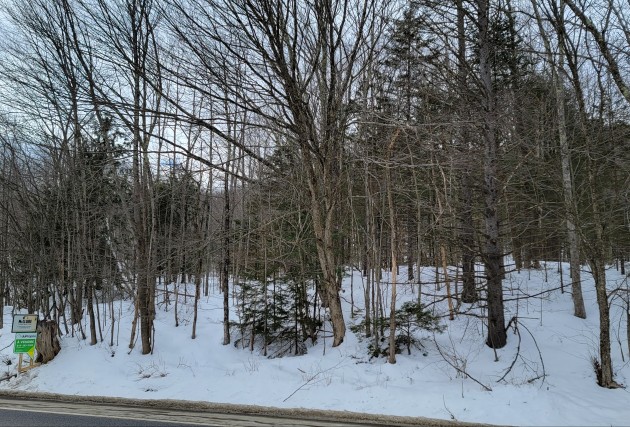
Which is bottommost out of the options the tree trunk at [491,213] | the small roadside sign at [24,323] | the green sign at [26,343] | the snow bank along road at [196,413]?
the snow bank along road at [196,413]

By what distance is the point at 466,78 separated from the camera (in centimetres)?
1055

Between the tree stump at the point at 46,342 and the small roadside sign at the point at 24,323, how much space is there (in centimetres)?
38

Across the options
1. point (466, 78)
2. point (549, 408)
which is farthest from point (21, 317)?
point (466, 78)

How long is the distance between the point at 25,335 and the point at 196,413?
253 inches

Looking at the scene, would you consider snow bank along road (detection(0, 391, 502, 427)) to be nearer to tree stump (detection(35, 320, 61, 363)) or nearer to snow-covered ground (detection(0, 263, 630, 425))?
snow-covered ground (detection(0, 263, 630, 425))

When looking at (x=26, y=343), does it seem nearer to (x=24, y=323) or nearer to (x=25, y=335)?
(x=25, y=335)

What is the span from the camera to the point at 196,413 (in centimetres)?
746

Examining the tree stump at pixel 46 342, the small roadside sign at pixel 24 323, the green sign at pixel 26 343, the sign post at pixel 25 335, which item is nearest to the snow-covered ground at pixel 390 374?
the tree stump at pixel 46 342

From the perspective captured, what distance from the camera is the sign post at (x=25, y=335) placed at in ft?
35.8

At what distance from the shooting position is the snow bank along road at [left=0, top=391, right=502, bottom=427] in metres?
6.56

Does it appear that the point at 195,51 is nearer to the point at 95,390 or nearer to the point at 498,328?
the point at 95,390

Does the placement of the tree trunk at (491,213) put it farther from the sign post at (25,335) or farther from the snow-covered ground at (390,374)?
the sign post at (25,335)

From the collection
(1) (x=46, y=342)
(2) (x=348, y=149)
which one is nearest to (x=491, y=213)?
(2) (x=348, y=149)

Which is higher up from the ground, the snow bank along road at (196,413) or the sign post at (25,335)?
the sign post at (25,335)
